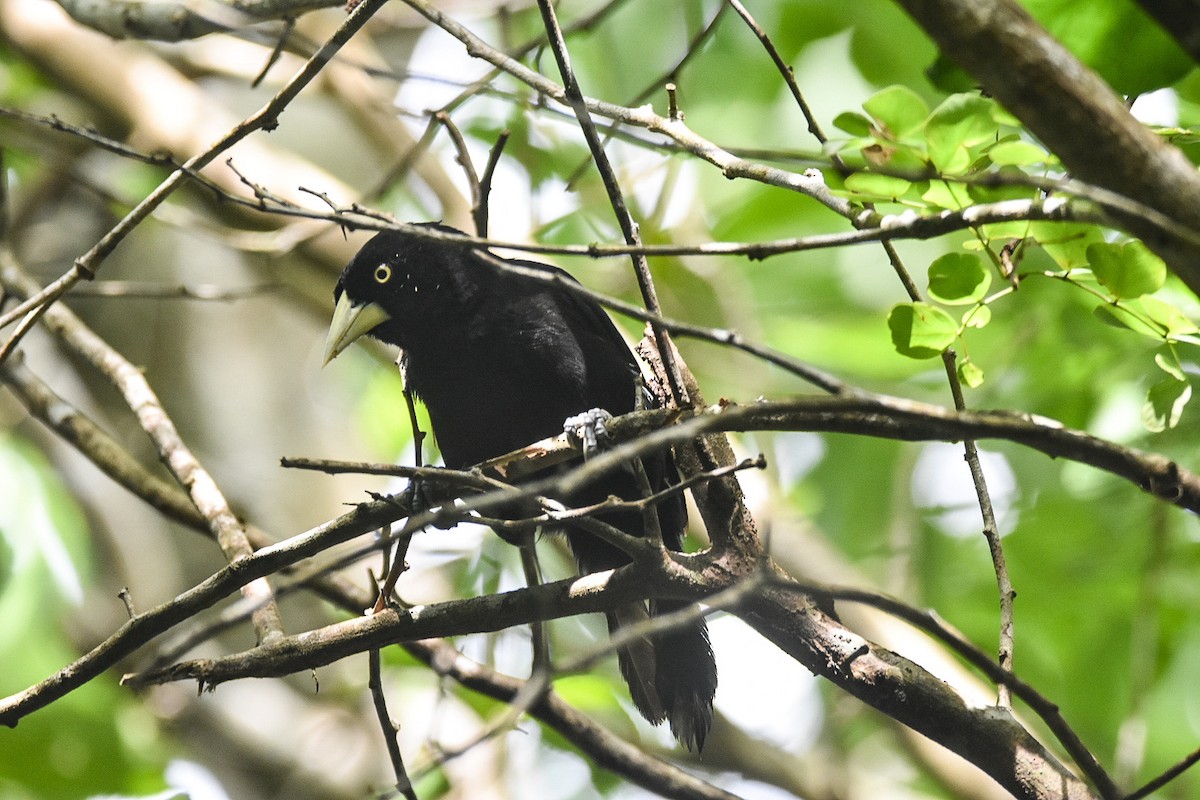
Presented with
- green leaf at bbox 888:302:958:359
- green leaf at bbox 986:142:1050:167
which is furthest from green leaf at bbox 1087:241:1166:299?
green leaf at bbox 888:302:958:359

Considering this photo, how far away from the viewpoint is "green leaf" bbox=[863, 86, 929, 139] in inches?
78.1

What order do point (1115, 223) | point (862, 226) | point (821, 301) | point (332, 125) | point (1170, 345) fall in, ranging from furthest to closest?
1. point (332, 125)
2. point (821, 301)
3. point (1170, 345)
4. point (862, 226)
5. point (1115, 223)

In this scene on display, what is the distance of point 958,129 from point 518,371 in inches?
78.6

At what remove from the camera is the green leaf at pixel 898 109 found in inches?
78.1

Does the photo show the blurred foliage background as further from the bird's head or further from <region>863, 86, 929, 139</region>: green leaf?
<region>863, 86, 929, 139</region>: green leaf

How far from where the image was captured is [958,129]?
195cm

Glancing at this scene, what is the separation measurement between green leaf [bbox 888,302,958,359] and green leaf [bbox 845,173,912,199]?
216 millimetres

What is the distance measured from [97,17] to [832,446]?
13.3 ft

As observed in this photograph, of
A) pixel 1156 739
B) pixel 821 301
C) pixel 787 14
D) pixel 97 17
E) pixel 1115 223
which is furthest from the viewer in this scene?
pixel 821 301

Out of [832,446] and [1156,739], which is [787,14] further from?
[1156,739]

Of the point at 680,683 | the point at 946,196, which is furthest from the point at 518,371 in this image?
the point at 946,196

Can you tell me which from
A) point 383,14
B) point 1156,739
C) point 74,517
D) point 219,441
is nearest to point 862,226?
point 1156,739

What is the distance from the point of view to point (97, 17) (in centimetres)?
349

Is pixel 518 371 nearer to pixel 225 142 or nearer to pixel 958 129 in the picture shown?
pixel 225 142
